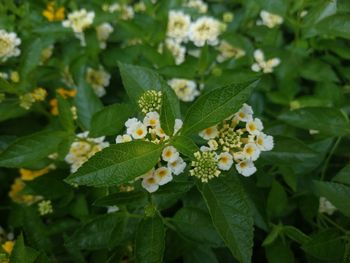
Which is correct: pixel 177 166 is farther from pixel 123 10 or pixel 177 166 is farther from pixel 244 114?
pixel 123 10

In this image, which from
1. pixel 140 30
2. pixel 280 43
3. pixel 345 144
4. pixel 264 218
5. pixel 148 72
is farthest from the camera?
pixel 280 43

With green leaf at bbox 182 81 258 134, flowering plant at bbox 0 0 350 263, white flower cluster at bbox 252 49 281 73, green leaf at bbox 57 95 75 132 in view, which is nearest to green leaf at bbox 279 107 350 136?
flowering plant at bbox 0 0 350 263

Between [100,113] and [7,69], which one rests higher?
[7,69]

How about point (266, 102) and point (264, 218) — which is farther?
point (266, 102)

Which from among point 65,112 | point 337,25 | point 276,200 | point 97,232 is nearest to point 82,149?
point 65,112

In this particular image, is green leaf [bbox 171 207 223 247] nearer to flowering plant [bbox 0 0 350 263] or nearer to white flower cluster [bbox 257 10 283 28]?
flowering plant [bbox 0 0 350 263]

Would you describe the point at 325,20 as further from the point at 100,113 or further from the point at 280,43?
the point at 100,113

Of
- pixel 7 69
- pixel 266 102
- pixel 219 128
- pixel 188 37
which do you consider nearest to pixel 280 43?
pixel 266 102
